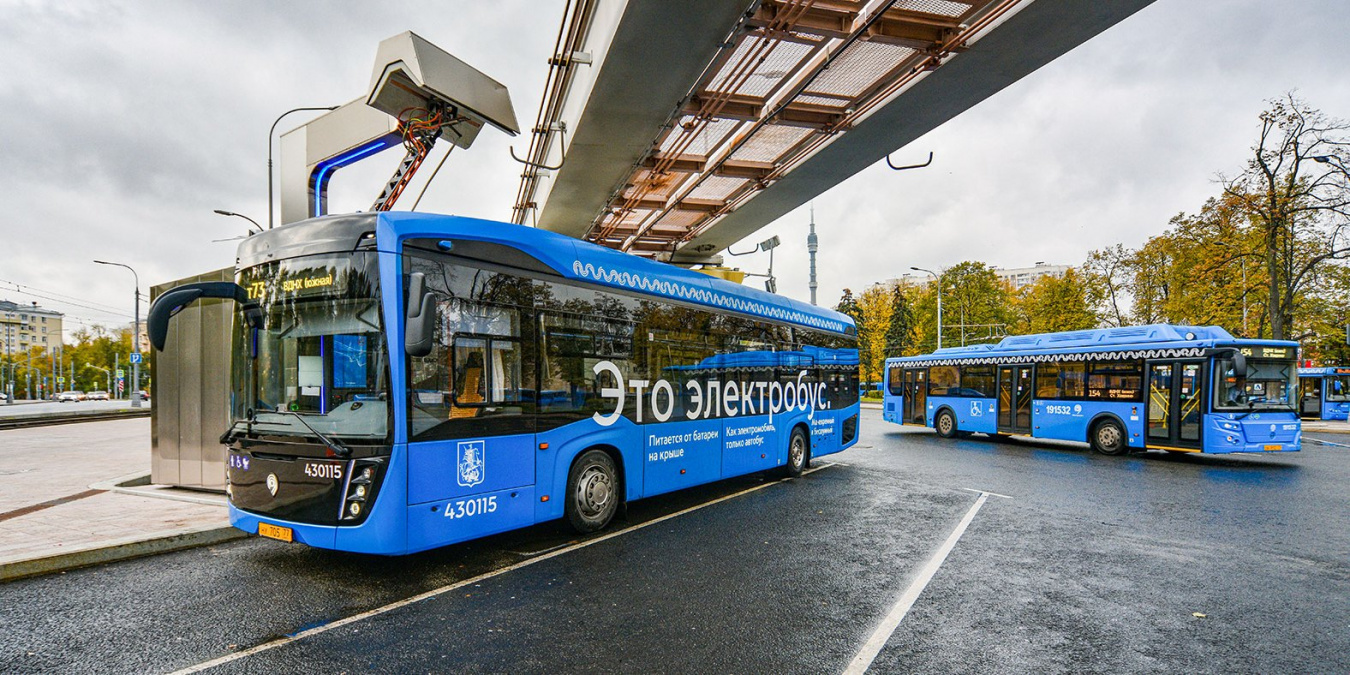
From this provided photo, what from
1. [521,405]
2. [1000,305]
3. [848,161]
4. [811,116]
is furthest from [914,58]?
[1000,305]

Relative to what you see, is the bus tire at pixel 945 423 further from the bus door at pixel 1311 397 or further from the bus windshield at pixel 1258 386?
the bus door at pixel 1311 397

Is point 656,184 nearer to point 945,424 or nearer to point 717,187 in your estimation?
point 717,187

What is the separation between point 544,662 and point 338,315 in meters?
3.31

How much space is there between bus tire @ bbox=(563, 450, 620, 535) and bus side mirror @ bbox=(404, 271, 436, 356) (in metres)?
2.48

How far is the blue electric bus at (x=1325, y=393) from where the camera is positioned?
99.2 feet

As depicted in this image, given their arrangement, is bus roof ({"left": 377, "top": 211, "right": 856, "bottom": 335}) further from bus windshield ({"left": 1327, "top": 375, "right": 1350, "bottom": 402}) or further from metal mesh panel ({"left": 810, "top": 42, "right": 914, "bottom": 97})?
bus windshield ({"left": 1327, "top": 375, "right": 1350, "bottom": 402})

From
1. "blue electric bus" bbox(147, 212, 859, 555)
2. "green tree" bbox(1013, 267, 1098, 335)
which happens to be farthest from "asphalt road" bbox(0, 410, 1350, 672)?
"green tree" bbox(1013, 267, 1098, 335)

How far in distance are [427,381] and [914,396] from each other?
19.6m

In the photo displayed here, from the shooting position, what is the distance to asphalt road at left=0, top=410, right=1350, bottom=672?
418cm

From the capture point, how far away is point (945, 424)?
825 inches

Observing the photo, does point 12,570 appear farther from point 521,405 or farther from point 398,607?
point 521,405

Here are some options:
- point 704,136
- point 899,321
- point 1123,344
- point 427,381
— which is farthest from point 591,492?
point 899,321

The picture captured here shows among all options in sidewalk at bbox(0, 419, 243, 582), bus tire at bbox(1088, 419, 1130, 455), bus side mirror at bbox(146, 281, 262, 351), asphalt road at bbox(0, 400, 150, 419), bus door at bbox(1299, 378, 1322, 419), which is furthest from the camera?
asphalt road at bbox(0, 400, 150, 419)

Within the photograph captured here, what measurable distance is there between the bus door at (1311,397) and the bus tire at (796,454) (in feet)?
107
